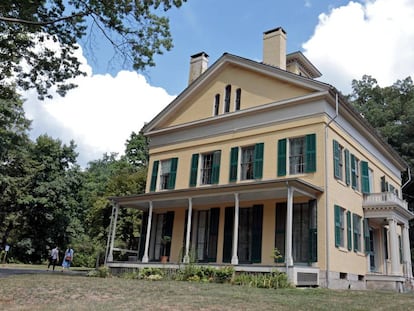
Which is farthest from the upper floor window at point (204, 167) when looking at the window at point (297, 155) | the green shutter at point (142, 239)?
the window at point (297, 155)

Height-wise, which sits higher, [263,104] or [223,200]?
[263,104]

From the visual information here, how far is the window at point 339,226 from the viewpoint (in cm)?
1560

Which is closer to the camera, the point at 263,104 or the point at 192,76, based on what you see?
the point at 263,104

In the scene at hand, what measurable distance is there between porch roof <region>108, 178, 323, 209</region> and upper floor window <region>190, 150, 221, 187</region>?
1342 millimetres

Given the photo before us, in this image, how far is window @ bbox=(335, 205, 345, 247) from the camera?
1560 centimetres

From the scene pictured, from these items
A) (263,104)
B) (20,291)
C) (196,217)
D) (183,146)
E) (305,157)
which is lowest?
(20,291)

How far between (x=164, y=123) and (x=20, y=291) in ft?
46.3

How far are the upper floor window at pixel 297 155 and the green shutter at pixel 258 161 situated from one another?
2.87 ft

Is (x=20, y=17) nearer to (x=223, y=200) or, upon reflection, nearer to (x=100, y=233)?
(x=223, y=200)

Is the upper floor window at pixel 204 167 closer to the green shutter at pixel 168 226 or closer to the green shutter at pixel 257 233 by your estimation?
the green shutter at pixel 168 226

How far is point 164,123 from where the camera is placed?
2273cm

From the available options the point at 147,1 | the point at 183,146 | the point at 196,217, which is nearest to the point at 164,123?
Answer: the point at 183,146

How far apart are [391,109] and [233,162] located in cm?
1980

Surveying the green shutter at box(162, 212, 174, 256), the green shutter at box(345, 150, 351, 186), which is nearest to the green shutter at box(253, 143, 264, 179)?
the green shutter at box(345, 150, 351, 186)
